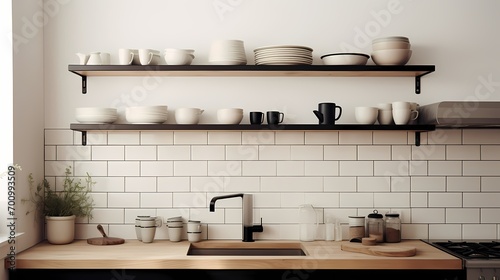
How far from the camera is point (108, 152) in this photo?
11.9ft

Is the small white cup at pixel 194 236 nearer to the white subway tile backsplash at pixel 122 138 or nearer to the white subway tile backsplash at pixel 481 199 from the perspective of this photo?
the white subway tile backsplash at pixel 122 138

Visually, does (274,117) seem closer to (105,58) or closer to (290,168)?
(290,168)

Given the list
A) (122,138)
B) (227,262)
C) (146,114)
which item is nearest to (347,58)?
(146,114)

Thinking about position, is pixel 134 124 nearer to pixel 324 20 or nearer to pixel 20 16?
pixel 20 16

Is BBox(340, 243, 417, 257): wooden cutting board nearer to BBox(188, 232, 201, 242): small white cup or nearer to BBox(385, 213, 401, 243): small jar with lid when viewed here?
BBox(385, 213, 401, 243): small jar with lid

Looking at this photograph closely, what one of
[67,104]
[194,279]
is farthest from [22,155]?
[194,279]

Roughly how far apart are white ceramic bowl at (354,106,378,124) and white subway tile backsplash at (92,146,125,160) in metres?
1.52

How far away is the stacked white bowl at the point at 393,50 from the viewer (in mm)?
3383

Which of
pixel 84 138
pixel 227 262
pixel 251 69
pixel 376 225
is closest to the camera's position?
pixel 227 262

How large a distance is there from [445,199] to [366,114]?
0.81 metres

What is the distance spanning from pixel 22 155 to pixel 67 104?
505 mm

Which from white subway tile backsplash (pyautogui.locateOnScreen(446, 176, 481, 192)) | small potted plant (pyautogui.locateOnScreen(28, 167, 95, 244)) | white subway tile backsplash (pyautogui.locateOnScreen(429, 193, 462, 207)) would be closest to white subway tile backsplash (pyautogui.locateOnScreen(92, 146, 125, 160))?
small potted plant (pyautogui.locateOnScreen(28, 167, 95, 244))

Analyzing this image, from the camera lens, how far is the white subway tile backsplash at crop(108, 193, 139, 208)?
361 cm

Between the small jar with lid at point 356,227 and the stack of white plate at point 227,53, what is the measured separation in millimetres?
1197
